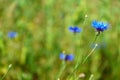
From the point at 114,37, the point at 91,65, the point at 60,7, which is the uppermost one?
the point at 60,7

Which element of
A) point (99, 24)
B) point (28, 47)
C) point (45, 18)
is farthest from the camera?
point (45, 18)

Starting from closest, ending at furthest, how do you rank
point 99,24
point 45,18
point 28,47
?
point 99,24 < point 28,47 < point 45,18

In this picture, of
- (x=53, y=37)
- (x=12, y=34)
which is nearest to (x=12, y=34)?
(x=12, y=34)

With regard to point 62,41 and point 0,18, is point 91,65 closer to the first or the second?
point 62,41

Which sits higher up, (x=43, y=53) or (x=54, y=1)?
(x=54, y=1)

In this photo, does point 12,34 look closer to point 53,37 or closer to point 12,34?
point 12,34

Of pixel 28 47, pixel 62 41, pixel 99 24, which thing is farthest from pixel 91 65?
pixel 99 24

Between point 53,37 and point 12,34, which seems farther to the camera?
point 53,37

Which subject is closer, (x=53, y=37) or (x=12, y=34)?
(x=12, y=34)
